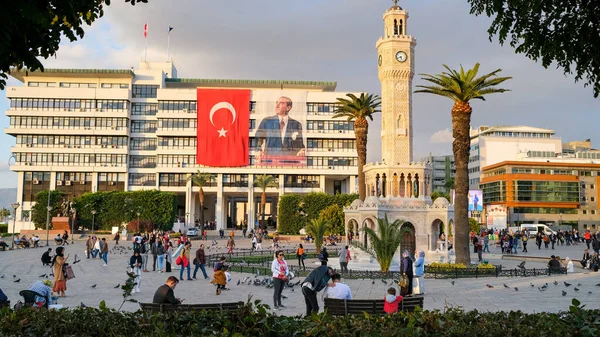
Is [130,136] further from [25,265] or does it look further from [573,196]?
[573,196]

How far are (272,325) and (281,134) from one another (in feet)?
240

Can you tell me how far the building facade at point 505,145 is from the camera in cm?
11056

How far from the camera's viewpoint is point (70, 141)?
80.6 meters

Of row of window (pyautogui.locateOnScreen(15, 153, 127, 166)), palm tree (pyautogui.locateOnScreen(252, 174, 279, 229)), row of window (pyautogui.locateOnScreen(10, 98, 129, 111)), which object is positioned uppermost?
row of window (pyautogui.locateOnScreen(10, 98, 129, 111))

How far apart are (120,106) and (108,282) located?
64.5 metres

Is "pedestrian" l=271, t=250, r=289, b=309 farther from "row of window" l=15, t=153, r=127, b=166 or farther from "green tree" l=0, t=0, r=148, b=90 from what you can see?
"row of window" l=15, t=153, r=127, b=166

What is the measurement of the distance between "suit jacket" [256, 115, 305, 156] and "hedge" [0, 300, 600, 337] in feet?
237

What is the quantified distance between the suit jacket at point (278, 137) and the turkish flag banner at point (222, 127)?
9.52ft

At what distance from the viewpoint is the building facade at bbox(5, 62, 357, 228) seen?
7950 cm

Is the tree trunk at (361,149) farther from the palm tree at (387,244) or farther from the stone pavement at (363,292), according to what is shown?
the stone pavement at (363,292)

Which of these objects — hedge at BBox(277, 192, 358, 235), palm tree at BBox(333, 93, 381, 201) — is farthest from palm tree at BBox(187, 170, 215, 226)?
palm tree at BBox(333, 93, 381, 201)

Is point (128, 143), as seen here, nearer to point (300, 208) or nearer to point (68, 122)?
point (68, 122)

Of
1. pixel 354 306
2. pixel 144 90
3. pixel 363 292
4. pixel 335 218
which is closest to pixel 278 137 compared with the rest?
pixel 335 218

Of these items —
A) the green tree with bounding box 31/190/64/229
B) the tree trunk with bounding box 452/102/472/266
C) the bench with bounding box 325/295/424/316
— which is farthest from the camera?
the green tree with bounding box 31/190/64/229
